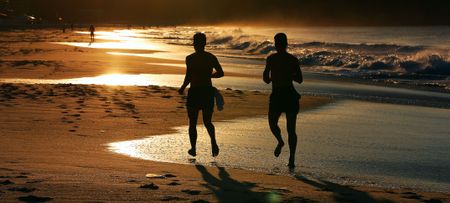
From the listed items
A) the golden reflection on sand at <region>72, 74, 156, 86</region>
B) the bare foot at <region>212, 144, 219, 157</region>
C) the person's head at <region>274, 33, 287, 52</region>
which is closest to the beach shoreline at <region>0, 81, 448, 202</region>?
the bare foot at <region>212, 144, 219, 157</region>

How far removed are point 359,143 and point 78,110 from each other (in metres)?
5.46

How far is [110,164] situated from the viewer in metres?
8.91

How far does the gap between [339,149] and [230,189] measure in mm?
3296

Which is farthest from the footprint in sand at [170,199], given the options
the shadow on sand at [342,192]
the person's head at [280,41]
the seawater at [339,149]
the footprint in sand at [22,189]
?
the person's head at [280,41]

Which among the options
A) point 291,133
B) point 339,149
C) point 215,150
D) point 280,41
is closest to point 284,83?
point 280,41

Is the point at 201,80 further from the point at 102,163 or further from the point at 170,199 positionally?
the point at 170,199

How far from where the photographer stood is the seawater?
29.2ft

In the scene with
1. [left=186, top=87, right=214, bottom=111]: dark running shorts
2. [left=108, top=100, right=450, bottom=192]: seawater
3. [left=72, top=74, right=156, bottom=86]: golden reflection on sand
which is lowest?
[left=72, top=74, right=156, bottom=86]: golden reflection on sand

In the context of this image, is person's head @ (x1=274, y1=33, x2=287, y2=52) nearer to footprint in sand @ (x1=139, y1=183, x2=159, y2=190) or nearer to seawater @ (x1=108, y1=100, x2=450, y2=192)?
seawater @ (x1=108, y1=100, x2=450, y2=192)

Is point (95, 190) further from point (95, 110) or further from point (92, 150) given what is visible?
point (95, 110)

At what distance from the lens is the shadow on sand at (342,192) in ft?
24.2

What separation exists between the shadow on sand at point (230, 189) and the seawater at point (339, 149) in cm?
80

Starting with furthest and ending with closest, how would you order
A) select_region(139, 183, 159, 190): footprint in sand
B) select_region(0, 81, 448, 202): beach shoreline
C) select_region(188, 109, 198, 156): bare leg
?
select_region(188, 109, 198, 156): bare leg → select_region(139, 183, 159, 190): footprint in sand → select_region(0, 81, 448, 202): beach shoreline

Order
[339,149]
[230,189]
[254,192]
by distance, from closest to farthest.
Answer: [254,192], [230,189], [339,149]
